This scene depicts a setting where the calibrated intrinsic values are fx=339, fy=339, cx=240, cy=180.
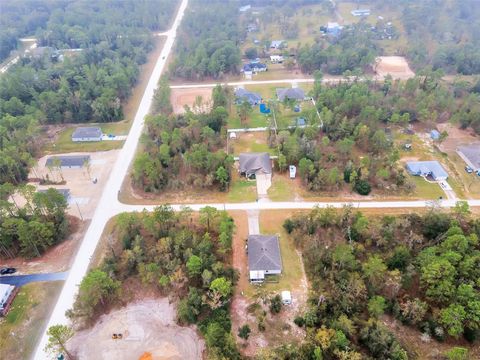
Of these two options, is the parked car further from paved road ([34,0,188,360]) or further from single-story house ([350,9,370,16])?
single-story house ([350,9,370,16])

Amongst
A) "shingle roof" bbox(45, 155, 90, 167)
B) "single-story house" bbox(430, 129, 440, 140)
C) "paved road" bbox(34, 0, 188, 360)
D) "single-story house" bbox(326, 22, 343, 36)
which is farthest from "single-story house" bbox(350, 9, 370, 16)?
"shingle roof" bbox(45, 155, 90, 167)

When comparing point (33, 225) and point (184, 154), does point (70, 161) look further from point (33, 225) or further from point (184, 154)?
point (184, 154)

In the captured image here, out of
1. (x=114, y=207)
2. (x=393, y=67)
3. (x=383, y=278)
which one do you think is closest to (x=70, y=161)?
(x=114, y=207)

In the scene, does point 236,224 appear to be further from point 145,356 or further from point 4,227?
point 4,227

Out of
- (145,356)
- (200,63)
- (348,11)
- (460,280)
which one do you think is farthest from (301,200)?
(348,11)

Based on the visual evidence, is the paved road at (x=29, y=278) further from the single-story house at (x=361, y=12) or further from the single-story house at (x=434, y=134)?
the single-story house at (x=361, y=12)
